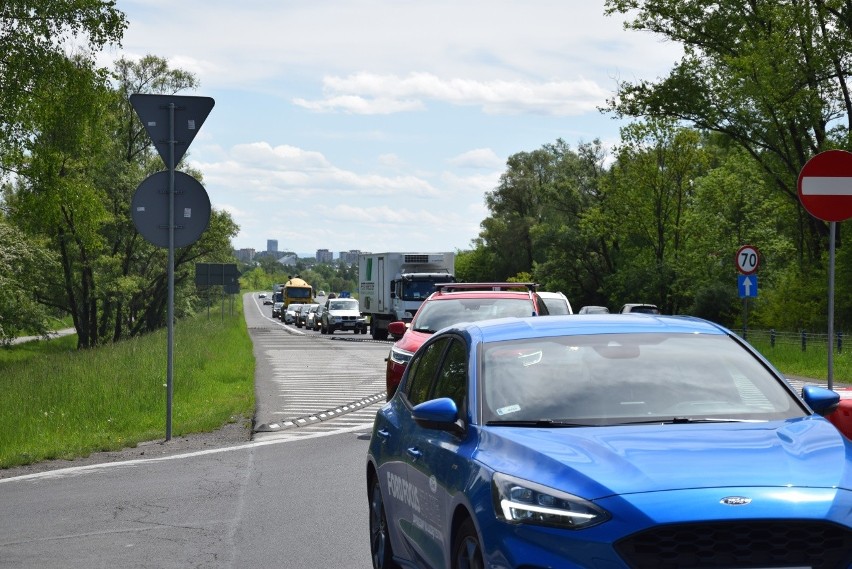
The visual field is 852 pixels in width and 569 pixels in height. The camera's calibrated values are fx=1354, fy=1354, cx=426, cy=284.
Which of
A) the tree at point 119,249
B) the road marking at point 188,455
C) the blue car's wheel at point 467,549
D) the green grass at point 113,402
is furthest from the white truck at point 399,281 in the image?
the blue car's wheel at point 467,549

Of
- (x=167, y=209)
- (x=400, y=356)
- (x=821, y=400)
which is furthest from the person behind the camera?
(x=400, y=356)

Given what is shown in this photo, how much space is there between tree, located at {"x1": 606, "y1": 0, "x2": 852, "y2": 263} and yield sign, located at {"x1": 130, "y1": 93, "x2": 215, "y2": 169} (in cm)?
A: 2759

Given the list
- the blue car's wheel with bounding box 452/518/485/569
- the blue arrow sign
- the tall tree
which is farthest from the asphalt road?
the tall tree

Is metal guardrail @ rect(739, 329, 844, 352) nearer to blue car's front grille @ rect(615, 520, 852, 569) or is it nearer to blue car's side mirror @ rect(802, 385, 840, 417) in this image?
blue car's side mirror @ rect(802, 385, 840, 417)

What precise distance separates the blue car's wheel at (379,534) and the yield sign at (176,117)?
26.2 feet

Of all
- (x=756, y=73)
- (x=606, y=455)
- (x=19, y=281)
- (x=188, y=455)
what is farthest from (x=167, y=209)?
(x=19, y=281)

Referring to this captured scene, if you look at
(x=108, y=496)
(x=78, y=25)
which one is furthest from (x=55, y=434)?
(x=78, y=25)

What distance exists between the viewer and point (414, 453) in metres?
6.48

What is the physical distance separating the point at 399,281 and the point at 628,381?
45878 mm

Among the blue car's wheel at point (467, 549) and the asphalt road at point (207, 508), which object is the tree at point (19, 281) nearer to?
the asphalt road at point (207, 508)

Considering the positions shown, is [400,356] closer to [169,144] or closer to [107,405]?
[169,144]

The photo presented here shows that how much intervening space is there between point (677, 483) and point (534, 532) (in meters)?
0.53

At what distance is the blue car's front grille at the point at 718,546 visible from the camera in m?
4.57

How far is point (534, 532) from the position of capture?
187 inches
